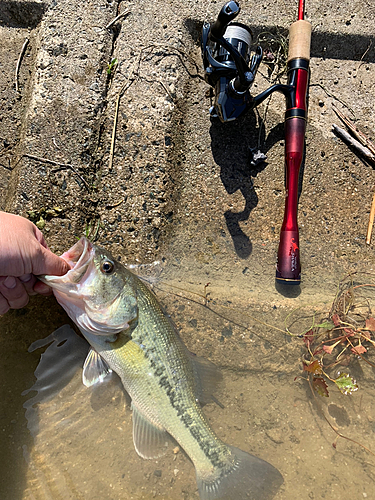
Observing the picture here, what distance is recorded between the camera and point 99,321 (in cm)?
228

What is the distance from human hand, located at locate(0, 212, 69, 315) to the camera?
205 cm

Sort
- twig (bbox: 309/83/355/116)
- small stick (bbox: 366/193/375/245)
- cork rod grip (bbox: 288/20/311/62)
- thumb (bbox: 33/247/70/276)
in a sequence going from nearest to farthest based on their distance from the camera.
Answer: thumb (bbox: 33/247/70/276) → cork rod grip (bbox: 288/20/311/62) → small stick (bbox: 366/193/375/245) → twig (bbox: 309/83/355/116)

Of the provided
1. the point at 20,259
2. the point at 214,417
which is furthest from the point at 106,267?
the point at 214,417

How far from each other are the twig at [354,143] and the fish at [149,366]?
240 centimetres

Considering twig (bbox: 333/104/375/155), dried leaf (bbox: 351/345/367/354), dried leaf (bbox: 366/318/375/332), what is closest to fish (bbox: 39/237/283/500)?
dried leaf (bbox: 351/345/367/354)

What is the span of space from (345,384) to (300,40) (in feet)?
9.61

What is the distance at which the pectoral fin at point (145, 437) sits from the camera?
7.93ft

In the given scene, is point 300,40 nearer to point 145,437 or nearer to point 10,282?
point 10,282

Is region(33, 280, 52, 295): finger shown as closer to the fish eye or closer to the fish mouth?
the fish mouth

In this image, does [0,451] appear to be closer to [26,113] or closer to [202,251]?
[202,251]

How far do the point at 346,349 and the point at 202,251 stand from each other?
1.48 meters

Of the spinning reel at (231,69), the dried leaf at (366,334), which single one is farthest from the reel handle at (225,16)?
the dried leaf at (366,334)

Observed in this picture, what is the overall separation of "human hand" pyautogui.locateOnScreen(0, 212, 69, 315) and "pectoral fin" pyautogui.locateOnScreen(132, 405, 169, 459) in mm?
1273

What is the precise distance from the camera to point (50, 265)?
Answer: 2180 millimetres
